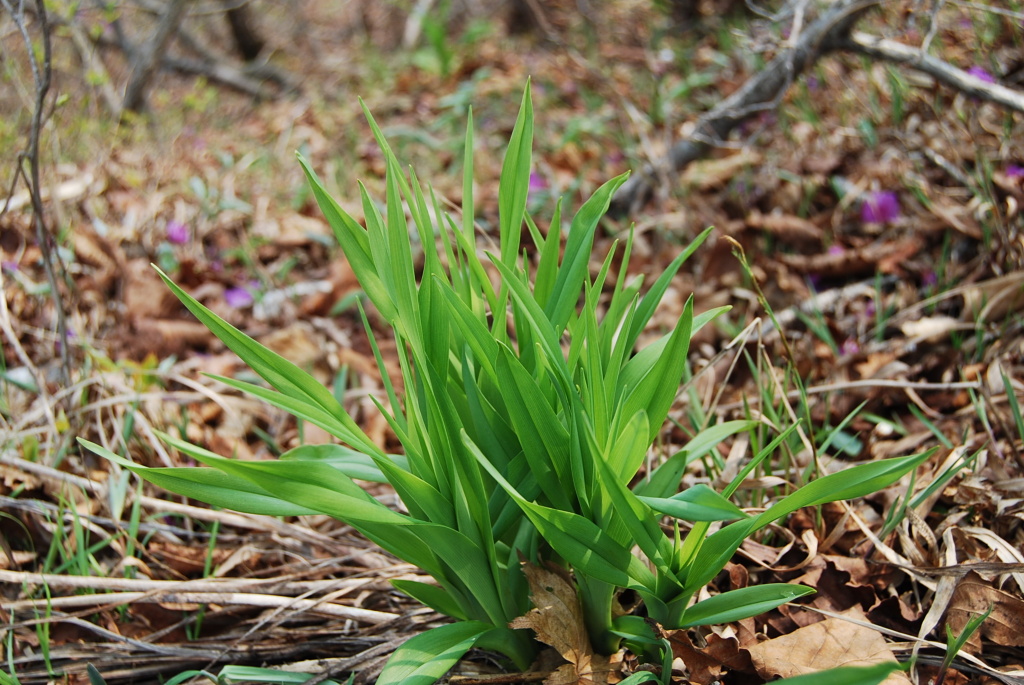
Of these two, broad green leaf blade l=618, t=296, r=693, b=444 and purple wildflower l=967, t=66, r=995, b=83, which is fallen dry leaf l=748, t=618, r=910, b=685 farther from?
purple wildflower l=967, t=66, r=995, b=83

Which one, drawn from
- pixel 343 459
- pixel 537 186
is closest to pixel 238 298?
pixel 537 186

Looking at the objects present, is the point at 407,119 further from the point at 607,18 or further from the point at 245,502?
the point at 245,502

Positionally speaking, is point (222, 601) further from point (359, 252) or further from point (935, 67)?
point (935, 67)

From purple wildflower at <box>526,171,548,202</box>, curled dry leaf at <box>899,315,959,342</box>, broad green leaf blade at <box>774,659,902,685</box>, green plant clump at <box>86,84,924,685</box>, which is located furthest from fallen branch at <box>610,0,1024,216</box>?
broad green leaf blade at <box>774,659,902,685</box>

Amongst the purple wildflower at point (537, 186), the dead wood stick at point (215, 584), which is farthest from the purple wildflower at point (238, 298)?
the dead wood stick at point (215, 584)

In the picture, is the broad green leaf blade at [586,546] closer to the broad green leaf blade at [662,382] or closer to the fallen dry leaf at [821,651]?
the broad green leaf blade at [662,382]

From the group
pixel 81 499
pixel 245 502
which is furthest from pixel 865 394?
pixel 81 499
